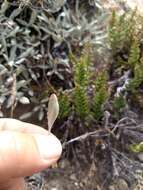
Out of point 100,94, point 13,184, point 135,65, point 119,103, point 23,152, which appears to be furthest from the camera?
point 135,65

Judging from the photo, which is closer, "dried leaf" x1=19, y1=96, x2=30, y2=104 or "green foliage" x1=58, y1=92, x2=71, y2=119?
"green foliage" x1=58, y1=92, x2=71, y2=119

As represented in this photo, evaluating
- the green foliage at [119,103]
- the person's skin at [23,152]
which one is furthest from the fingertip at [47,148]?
the green foliage at [119,103]

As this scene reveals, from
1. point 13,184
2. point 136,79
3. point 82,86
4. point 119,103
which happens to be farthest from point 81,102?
point 13,184

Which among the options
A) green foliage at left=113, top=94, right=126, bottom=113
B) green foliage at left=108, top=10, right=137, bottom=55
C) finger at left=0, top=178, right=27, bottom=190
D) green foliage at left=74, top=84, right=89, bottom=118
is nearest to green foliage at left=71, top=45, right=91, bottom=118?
green foliage at left=74, top=84, right=89, bottom=118

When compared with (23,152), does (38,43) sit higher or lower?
higher

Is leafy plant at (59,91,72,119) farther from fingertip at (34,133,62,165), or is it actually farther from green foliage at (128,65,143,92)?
fingertip at (34,133,62,165)

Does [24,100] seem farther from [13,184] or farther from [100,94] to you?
[13,184]

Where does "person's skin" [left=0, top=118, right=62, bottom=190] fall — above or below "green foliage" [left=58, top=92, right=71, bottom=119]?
above

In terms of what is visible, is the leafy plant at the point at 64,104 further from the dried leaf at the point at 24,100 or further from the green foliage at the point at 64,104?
the dried leaf at the point at 24,100
